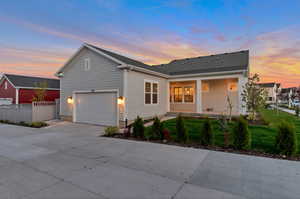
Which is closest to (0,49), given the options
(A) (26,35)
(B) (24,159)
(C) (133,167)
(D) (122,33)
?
(A) (26,35)

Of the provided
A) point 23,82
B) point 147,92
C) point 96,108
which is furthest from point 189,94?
point 23,82

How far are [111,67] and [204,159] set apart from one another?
25.2 ft

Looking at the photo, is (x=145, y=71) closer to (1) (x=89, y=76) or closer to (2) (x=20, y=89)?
(1) (x=89, y=76)

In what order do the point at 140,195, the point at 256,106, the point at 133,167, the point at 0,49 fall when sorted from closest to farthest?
the point at 140,195
the point at 133,167
the point at 256,106
the point at 0,49

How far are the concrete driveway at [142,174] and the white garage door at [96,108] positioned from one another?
488 centimetres

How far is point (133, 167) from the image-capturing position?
11.8 ft

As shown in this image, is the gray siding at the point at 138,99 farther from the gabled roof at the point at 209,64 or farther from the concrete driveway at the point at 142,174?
the concrete driveway at the point at 142,174

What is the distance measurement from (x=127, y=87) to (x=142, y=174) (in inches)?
254

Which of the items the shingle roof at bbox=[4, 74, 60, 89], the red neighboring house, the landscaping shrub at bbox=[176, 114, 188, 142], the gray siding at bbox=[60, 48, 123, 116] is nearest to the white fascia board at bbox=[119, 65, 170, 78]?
the gray siding at bbox=[60, 48, 123, 116]

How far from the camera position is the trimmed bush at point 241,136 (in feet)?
16.1

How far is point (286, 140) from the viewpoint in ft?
14.4

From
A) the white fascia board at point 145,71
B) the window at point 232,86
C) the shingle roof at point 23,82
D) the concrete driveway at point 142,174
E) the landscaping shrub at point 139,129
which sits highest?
the shingle roof at point 23,82

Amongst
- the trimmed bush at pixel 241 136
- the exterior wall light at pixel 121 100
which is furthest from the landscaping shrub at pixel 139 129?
the trimmed bush at pixel 241 136

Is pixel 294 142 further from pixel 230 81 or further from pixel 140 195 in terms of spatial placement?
pixel 230 81
